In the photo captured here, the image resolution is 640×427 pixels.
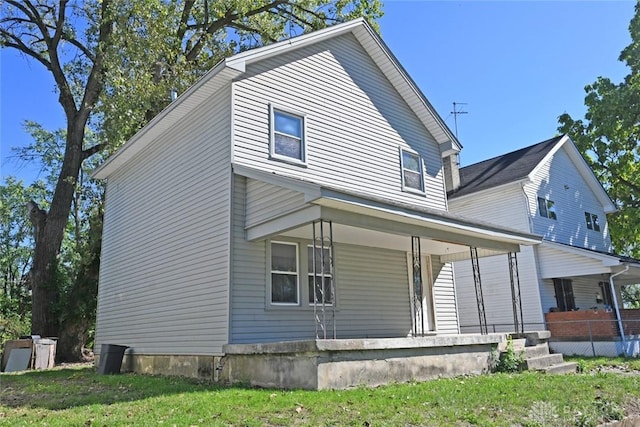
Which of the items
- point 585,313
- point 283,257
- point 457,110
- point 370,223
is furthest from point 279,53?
point 457,110

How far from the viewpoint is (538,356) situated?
34.9ft

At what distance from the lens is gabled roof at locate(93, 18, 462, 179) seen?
10453mm

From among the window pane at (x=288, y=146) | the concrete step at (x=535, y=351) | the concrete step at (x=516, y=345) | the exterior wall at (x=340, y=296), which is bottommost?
the concrete step at (x=535, y=351)

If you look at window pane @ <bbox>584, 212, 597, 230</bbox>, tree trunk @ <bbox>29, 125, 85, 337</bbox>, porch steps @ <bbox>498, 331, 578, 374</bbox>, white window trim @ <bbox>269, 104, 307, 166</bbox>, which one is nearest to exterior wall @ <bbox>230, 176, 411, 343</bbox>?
white window trim @ <bbox>269, 104, 307, 166</bbox>

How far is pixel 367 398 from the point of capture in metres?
6.60

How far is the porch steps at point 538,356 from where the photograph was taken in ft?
33.2

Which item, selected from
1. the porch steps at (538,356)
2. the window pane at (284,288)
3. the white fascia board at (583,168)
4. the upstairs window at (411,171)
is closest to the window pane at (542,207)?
the white fascia board at (583,168)

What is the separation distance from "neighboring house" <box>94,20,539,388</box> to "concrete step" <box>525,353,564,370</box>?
1.00 meters

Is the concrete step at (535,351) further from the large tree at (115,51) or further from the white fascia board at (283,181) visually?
the large tree at (115,51)

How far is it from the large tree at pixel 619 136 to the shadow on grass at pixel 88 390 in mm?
24683

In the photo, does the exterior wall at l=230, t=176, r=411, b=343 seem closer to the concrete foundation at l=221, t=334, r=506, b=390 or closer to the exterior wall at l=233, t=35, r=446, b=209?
the concrete foundation at l=221, t=334, r=506, b=390

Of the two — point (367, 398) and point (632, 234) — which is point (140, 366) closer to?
point (367, 398)

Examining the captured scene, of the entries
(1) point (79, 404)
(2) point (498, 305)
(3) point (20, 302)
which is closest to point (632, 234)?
(2) point (498, 305)

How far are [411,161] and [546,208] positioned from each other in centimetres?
984
